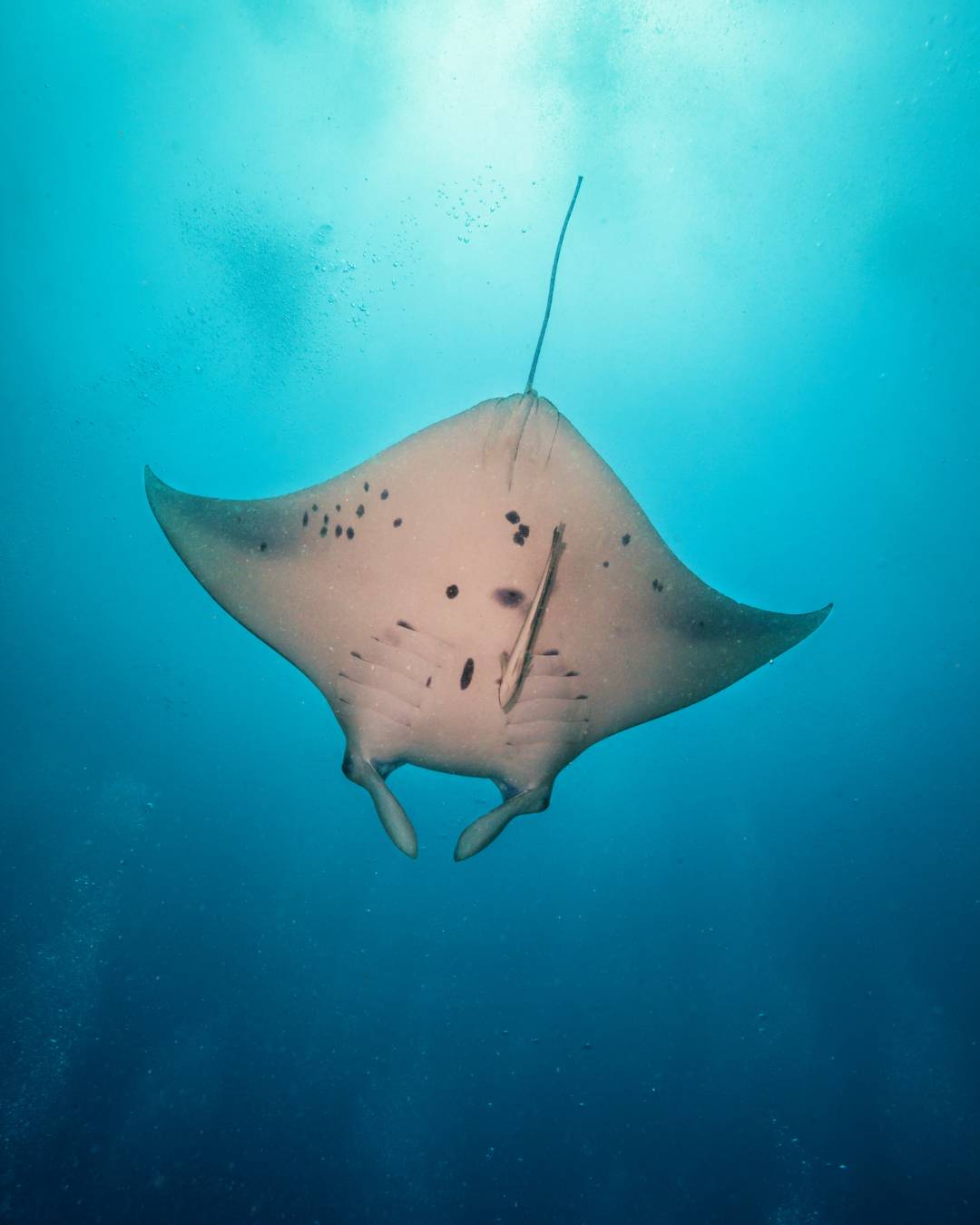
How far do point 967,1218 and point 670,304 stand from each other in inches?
564

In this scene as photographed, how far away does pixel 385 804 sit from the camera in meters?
3.10

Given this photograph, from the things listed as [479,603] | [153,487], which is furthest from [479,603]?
[153,487]

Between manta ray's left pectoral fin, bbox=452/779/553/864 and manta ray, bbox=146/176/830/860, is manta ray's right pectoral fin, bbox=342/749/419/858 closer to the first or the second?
manta ray, bbox=146/176/830/860

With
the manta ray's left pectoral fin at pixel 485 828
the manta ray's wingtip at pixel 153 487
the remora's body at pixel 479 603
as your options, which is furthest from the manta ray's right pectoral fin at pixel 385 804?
the manta ray's wingtip at pixel 153 487

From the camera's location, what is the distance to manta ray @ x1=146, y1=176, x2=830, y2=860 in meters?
2.91

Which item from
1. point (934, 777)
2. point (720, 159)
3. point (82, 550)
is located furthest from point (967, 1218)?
point (82, 550)

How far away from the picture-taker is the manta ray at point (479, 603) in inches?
115

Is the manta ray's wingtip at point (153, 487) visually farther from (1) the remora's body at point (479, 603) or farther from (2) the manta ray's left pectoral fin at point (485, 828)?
(2) the manta ray's left pectoral fin at point (485, 828)

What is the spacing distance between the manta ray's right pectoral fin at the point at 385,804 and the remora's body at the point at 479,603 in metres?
0.01

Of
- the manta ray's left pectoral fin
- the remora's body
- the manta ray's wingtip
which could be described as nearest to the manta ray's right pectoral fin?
the remora's body

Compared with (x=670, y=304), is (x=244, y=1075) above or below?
below

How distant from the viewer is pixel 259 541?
11.3 feet

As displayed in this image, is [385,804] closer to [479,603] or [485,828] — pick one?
[485,828]

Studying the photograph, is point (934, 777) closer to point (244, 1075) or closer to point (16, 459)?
point (244, 1075)
